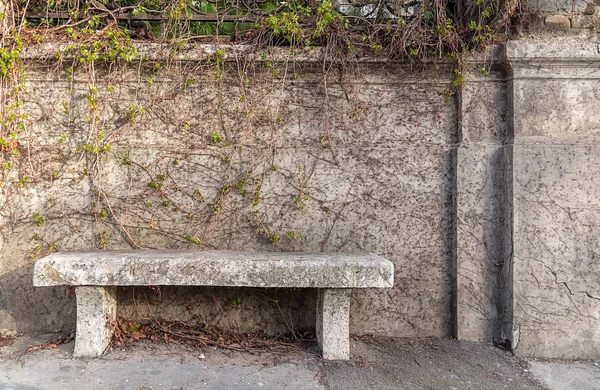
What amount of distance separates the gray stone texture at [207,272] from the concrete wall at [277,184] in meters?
0.61

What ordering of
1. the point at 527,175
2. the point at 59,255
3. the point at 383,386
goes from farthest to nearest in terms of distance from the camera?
1. the point at 527,175
2. the point at 59,255
3. the point at 383,386

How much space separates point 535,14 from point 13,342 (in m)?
4.40

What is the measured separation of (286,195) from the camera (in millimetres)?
3342

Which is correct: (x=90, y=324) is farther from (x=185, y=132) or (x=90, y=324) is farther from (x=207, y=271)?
(x=185, y=132)

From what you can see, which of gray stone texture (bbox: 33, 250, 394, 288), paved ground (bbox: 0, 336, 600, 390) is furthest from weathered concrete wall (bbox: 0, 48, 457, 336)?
gray stone texture (bbox: 33, 250, 394, 288)

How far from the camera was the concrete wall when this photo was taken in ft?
10.7

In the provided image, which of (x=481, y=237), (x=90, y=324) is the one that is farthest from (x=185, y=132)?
(x=481, y=237)

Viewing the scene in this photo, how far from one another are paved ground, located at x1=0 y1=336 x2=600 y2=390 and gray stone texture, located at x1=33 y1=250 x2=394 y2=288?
518 millimetres

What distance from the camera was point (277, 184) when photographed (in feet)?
11.0

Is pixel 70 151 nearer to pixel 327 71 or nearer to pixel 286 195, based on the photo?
pixel 286 195

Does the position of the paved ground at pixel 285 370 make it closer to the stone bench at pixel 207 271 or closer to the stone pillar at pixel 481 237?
the stone pillar at pixel 481 237

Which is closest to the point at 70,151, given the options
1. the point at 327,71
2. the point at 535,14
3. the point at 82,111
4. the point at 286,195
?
the point at 82,111

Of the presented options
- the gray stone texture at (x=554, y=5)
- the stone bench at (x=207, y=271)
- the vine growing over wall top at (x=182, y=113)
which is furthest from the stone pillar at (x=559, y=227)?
the stone bench at (x=207, y=271)

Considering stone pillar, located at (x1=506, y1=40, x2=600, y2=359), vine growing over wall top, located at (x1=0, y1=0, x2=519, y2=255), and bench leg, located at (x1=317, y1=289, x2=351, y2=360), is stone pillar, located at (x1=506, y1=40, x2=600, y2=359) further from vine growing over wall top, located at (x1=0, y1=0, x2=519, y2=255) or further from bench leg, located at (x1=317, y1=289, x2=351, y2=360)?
bench leg, located at (x1=317, y1=289, x2=351, y2=360)
